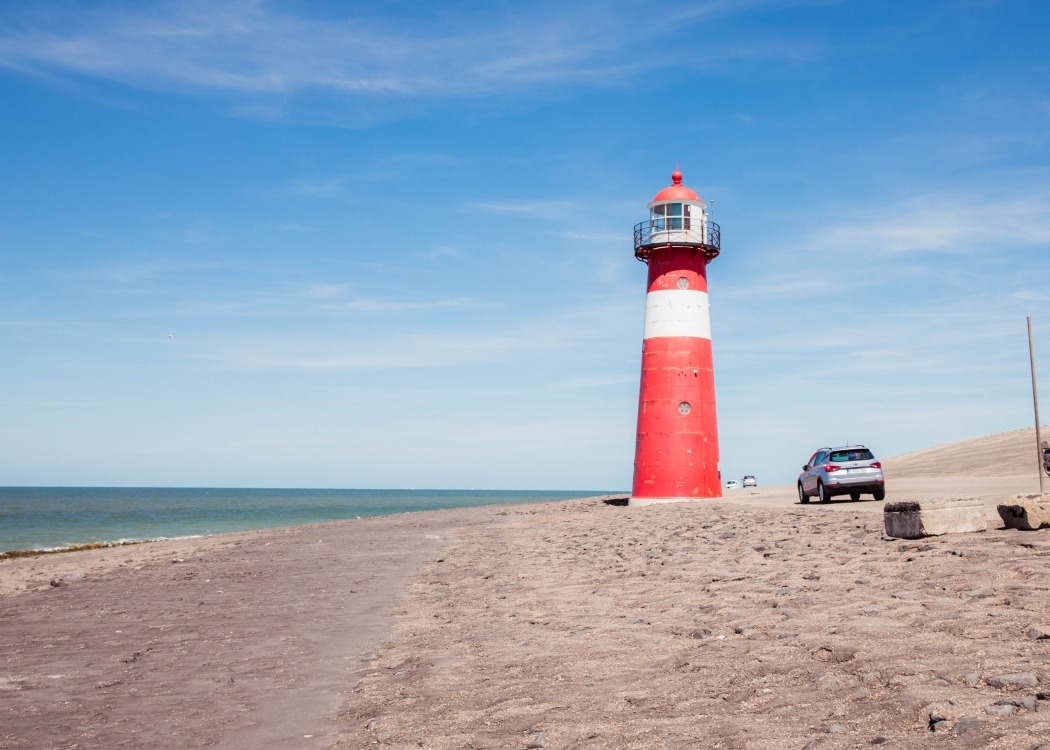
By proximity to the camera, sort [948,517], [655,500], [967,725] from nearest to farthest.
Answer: [967,725] → [948,517] → [655,500]

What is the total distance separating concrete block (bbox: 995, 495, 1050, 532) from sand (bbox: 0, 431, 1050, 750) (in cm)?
44

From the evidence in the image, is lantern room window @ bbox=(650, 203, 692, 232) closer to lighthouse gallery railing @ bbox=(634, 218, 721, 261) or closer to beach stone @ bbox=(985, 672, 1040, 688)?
lighthouse gallery railing @ bbox=(634, 218, 721, 261)

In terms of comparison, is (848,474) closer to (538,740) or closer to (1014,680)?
(1014,680)

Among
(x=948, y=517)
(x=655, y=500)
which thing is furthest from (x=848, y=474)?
(x=948, y=517)

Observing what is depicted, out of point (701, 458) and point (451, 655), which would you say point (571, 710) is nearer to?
point (451, 655)

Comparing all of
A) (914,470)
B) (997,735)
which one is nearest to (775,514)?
(997,735)

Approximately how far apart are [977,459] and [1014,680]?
46946 mm

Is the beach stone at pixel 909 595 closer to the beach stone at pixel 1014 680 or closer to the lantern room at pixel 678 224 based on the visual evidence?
the beach stone at pixel 1014 680

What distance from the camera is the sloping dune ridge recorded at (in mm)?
43594

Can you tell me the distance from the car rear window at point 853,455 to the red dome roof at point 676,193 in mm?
12050

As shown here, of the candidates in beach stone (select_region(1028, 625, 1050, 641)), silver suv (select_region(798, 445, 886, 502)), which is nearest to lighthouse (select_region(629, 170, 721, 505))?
silver suv (select_region(798, 445, 886, 502))

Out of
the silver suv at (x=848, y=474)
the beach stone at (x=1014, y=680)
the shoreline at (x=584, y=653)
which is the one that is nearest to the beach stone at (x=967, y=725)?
the shoreline at (x=584, y=653)

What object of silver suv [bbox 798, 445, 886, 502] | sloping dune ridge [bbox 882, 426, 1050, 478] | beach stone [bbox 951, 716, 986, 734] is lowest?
beach stone [bbox 951, 716, 986, 734]

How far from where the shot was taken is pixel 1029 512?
12898 mm
